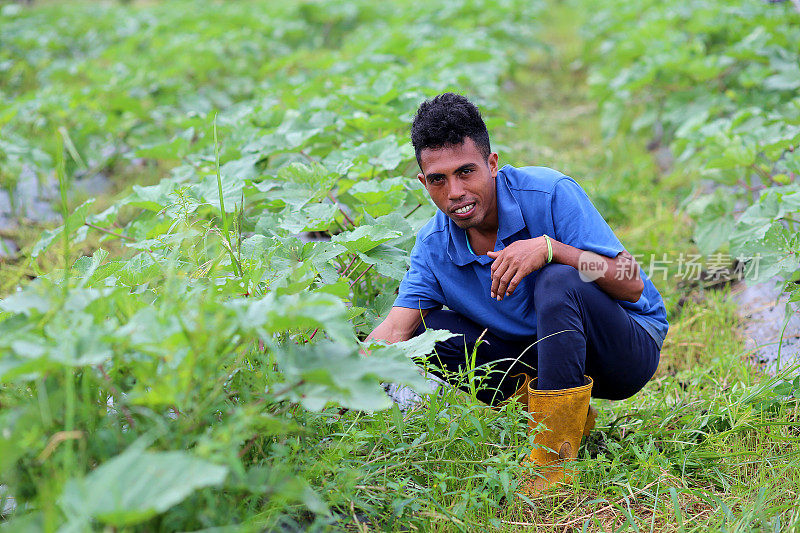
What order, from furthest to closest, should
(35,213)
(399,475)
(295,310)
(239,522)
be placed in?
(35,213) < (399,475) < (239,522) < (295,310)

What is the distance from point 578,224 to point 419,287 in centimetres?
54

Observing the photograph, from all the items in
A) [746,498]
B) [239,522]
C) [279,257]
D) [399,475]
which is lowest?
[746,498]

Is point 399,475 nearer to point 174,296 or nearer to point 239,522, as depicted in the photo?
point 239,522

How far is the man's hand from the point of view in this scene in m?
2.01

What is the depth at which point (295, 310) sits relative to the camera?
1.30 m

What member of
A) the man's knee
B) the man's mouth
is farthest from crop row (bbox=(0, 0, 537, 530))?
the man's knee

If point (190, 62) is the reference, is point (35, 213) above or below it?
below

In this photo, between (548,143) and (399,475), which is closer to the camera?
(399,475)

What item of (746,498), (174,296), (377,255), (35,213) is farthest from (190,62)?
(746,498)

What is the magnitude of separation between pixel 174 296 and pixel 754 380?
2.01m

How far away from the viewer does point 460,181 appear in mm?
2117

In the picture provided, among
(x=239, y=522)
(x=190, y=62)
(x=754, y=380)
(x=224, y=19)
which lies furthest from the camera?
(x=224, y=19)

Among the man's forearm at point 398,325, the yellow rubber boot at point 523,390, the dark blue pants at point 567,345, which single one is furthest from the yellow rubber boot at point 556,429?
the man's forearm at point 398,325

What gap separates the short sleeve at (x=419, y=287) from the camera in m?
2.29
